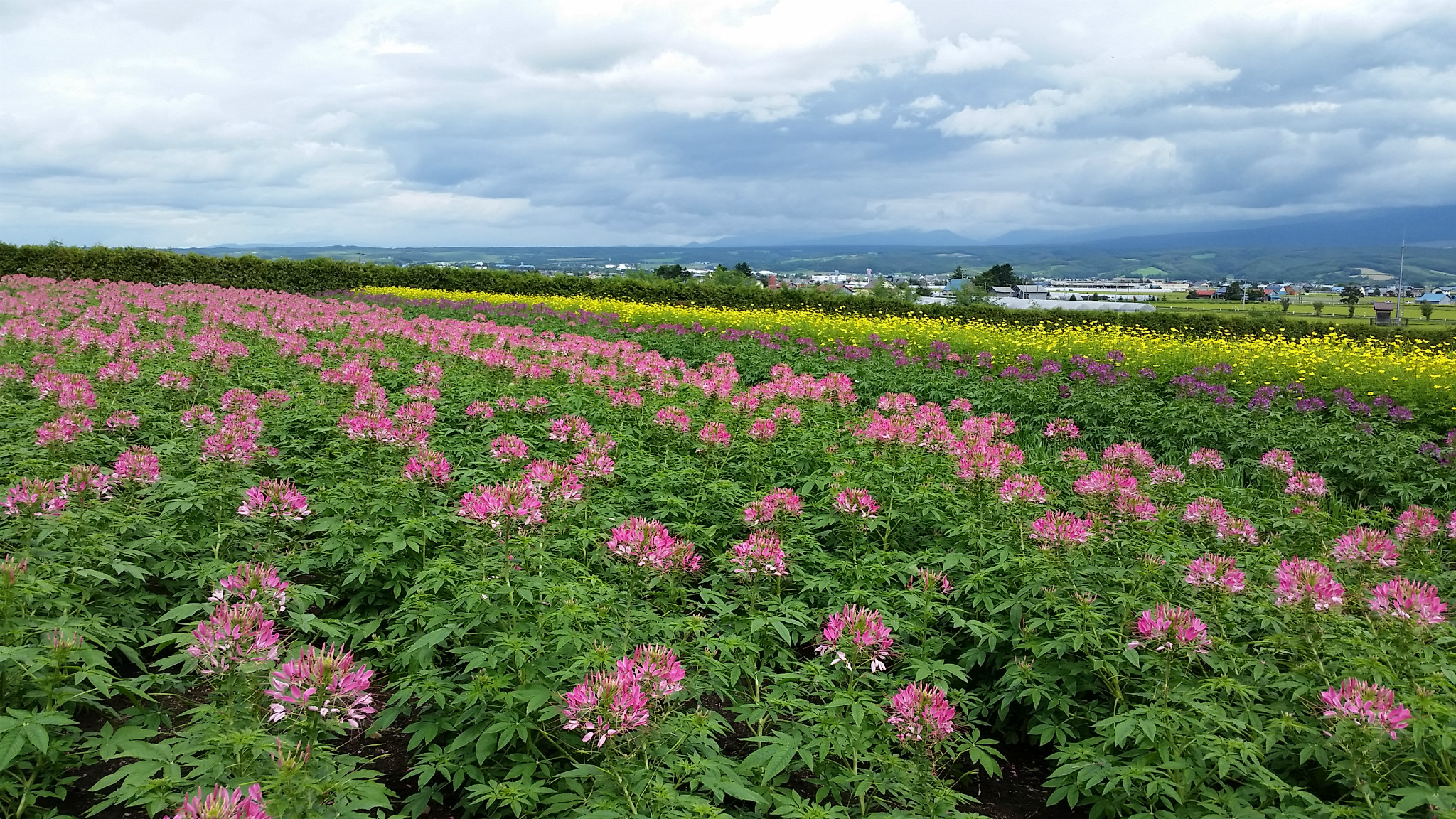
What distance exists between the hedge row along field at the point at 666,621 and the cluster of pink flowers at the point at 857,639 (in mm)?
22

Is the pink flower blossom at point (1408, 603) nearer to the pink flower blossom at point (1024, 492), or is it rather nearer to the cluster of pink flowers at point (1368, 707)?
the cluster of pink flowers at point (1368, 707)

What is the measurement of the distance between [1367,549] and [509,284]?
104 feet

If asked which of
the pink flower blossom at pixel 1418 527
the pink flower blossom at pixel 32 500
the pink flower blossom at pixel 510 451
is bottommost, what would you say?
the pink flower blossom at pixel 1418 527

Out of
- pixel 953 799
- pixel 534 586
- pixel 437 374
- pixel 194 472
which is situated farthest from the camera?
pixel 437 374

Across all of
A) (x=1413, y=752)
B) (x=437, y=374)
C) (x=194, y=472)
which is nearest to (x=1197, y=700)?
(x=1413, y=752)

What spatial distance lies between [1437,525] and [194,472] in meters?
7.09

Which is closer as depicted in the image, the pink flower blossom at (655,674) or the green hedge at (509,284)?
the pink flower blossom at (655,674)

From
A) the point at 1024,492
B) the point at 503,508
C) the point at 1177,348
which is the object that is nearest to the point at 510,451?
the point at 503,508

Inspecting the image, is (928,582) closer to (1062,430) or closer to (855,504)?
(855,504)

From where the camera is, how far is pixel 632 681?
8.13 feet

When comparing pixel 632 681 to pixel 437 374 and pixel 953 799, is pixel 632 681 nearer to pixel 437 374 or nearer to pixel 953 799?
pixel 953 799

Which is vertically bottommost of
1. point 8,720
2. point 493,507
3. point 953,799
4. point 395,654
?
point 953,799

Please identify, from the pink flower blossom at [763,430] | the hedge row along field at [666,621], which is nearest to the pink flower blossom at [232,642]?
the hedge row along field at [666,621]

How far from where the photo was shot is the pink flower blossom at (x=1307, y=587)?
3268 millimetres
